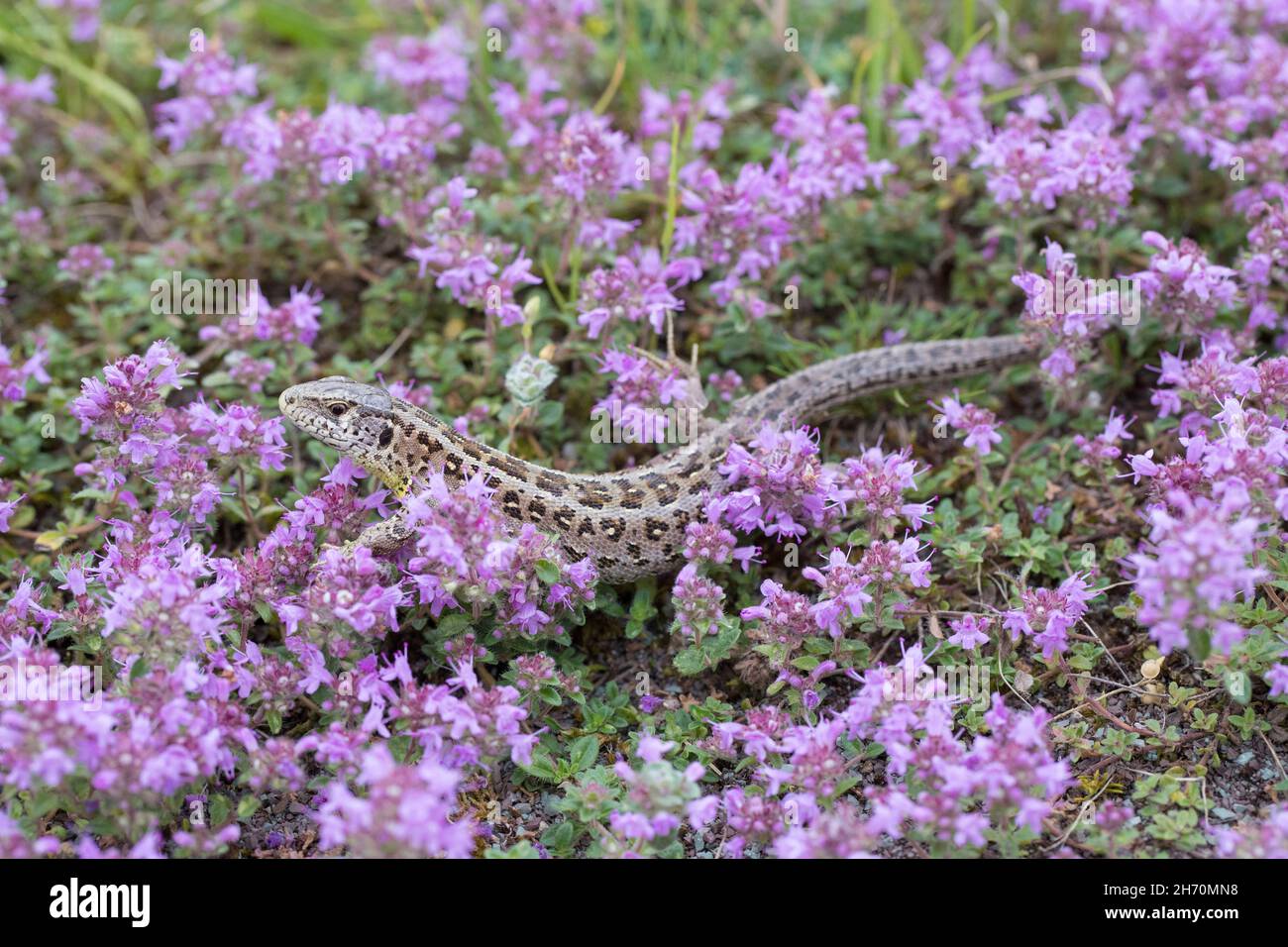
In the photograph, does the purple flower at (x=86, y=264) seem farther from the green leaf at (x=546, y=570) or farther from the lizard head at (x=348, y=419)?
the green leaf at (x=546, y=570)

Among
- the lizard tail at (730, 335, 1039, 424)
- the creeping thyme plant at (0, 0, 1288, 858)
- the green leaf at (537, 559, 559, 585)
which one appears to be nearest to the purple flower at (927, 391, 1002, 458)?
the creeping thyme plant at (0, 0, 1288, 858)

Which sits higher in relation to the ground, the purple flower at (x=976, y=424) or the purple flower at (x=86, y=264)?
the purple flower at (x=86, y=264)

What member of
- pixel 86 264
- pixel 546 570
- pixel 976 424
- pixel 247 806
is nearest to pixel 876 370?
pixel 976 424

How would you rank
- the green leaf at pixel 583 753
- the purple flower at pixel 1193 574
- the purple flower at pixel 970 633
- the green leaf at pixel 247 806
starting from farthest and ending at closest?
the purple flower at pixel 970 633 → the green leaf at pixel 583 753 → the green leaf at pixel 247 806 → the purple flower at pixel 1193 574

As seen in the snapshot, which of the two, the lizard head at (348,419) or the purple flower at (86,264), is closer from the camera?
the lizard head at (348,419)

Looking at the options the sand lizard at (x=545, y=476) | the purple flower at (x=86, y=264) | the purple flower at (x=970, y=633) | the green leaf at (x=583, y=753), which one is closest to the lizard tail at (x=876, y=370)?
the sand lizard at (x=545, y=476)
